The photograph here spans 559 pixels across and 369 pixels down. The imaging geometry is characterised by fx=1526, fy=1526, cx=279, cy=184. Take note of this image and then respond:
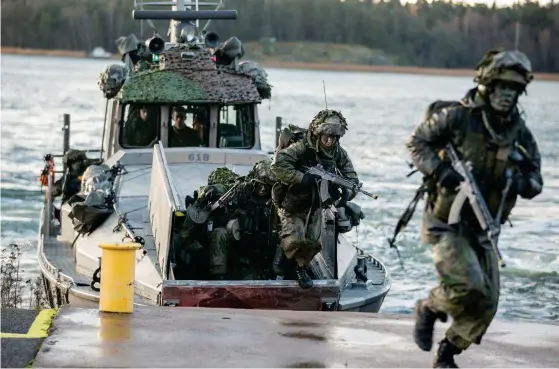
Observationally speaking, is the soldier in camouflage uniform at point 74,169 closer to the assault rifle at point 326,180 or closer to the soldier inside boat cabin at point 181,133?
the soldier inside boat cabin at point 181,133

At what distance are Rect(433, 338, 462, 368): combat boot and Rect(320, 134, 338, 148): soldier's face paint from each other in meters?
3.18

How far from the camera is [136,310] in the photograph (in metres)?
11.7

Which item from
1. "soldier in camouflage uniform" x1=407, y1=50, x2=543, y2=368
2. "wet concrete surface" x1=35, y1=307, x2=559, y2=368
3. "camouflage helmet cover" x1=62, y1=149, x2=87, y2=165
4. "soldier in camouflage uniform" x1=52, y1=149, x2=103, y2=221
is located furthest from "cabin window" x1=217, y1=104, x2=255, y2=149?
"soldier in camouflage uniform" x1=407, y1=50, x2=543, y2=368

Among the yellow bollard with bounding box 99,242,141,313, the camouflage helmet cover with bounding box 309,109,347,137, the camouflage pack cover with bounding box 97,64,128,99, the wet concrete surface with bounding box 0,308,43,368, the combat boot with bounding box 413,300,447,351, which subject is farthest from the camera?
the camouflage pack cover with bounding box 97,64,128,99

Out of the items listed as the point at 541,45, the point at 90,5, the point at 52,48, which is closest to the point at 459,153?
the point at 541,45

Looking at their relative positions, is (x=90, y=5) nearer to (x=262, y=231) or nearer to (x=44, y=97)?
(x=44, y=97)

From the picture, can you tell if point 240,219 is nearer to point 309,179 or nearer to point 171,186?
point 171,186

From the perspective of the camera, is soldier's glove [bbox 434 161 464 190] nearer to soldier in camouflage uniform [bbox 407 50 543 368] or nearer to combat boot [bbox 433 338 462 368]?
soldier in camouflage uniform [bbox 407 50 543 368]

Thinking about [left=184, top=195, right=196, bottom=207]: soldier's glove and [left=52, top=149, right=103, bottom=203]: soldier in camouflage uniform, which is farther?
[left=52, top=149, right=103, bottom=203]: soldier in camouflage uniform

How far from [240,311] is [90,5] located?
139 feet

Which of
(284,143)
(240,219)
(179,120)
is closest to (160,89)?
(179,120)

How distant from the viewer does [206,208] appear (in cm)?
1401

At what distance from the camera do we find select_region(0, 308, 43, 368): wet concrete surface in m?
9.90

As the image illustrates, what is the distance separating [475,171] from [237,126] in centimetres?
989
